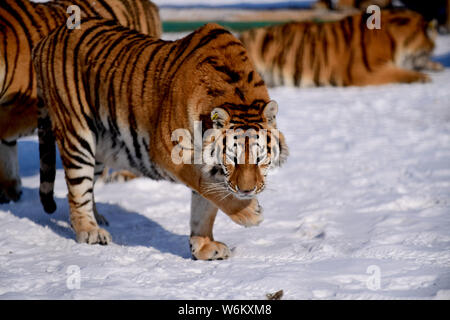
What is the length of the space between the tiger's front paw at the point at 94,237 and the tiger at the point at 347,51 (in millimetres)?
4903

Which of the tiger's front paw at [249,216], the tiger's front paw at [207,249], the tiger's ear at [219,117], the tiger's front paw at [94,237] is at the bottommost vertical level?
the tiger's front paw at [94,237]

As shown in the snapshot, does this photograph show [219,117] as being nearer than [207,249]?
Yes

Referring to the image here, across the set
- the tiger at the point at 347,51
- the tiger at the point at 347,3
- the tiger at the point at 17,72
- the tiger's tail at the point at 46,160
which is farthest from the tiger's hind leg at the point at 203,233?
the tiger at the point at 347,3

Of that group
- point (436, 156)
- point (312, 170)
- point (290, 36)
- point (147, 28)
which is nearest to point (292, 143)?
point (312, 170)

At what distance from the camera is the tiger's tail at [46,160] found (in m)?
3.61

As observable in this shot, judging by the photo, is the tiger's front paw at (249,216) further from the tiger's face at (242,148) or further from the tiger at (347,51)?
the tiger at (347,51)

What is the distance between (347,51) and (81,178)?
5.03 m

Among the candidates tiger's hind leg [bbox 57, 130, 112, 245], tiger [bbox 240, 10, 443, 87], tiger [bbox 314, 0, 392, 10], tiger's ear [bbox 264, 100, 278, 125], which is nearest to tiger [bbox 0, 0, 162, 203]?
tiger's hind leg [bbox 57, 130, 112, 245]

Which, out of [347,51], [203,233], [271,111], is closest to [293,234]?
[203,233]

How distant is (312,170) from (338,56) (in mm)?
3426

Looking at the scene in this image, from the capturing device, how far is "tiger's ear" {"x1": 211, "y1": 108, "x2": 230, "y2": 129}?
2.74 m

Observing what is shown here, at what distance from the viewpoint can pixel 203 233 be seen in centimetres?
321

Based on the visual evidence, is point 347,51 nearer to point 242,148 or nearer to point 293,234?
point 293,234

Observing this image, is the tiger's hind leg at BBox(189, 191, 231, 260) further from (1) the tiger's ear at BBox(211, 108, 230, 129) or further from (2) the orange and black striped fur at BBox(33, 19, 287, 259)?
(1) the tiger's ear at BBox(211, 108, 230, 129)
